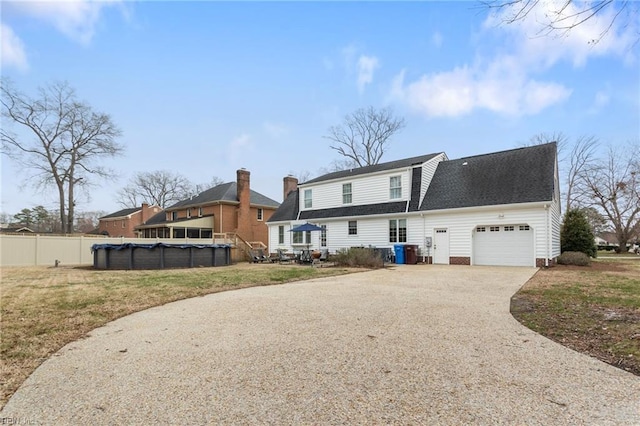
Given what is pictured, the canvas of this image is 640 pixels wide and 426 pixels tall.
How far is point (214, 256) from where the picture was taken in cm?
1969

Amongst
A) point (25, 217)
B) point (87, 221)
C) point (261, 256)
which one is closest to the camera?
point (261, 256)

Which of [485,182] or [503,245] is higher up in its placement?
[485,182]

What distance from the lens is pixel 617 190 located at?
38000 mm

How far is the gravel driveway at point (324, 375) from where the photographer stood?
2.84m

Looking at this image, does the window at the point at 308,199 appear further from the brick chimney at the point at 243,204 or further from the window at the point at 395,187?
the brick chimney at the point at 243,204

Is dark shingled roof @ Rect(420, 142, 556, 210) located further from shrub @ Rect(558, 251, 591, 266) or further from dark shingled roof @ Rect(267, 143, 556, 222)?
shrub @ Rect(558, 251, 591, 266)

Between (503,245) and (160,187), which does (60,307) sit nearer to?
(503,245)

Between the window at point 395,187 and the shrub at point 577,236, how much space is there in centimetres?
966

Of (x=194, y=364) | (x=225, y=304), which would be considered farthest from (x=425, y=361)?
(x=225, y=304)

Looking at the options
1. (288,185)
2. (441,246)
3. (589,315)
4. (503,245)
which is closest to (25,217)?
(288,185)

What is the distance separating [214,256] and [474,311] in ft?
51.5

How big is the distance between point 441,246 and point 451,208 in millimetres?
2071

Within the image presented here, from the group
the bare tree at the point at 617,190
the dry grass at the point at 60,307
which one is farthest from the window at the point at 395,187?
the bare tree at the point at 617,190

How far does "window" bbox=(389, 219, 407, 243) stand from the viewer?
20.0 meters
